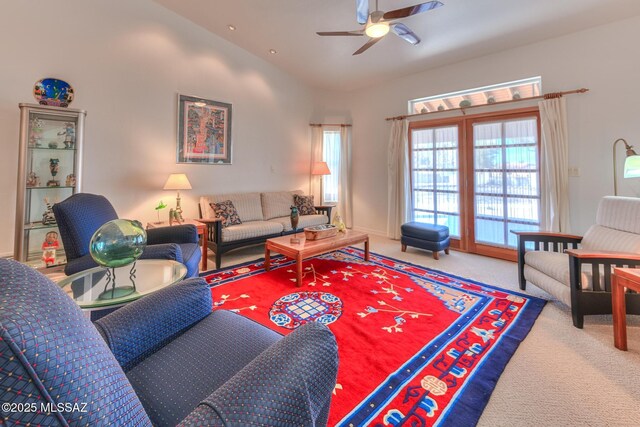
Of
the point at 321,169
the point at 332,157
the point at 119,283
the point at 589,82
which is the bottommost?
the point at 119,283

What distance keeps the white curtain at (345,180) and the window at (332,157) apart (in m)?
0.09

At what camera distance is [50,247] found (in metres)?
2.99

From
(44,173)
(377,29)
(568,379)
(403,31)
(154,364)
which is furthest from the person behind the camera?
(44,173)

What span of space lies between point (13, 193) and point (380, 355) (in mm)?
4053

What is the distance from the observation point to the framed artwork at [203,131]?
413 centimetres

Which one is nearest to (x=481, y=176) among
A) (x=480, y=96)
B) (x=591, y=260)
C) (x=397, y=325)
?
(x=480, y=96)

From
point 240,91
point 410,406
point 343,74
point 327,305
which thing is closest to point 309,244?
point 327,305

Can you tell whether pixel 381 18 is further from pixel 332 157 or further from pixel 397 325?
pixel 332 157

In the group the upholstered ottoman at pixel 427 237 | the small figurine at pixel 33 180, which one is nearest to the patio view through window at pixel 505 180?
the upholstered ottoman at pixel 427 237

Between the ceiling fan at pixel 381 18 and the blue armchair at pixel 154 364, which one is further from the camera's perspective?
the ceiling fan at pixel 381 18

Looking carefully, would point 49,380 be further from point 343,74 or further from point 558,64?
point 343,74

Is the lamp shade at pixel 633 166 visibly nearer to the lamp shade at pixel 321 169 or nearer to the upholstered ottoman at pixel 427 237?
the upholstered ottoman at pixel 427 237

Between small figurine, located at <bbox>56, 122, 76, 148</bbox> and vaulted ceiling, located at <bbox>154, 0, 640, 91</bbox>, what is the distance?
211 cm

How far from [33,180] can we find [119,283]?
7.76 ft
